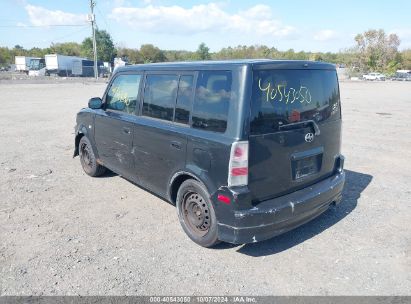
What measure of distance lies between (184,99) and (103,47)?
81498 mm

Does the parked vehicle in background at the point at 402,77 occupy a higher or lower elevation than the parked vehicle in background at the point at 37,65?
higher

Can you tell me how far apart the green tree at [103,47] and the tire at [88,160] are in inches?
3038

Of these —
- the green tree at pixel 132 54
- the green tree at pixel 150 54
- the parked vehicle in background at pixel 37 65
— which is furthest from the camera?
the green tree at pixel 150 54

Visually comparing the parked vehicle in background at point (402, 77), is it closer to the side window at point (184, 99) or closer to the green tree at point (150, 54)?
the green tree at point (150, 54)

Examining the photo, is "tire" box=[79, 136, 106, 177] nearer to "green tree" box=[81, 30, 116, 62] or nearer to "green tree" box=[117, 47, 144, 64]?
"green tree" box=[81, 30, 116, 62]

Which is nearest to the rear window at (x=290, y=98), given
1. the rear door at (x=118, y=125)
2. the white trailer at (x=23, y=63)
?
the rear door at (x=118, y=125)

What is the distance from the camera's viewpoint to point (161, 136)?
3.96 meters

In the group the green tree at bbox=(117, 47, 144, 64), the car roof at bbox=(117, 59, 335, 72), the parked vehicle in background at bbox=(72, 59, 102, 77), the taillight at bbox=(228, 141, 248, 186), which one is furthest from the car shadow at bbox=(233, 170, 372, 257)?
the green tree at bbox=(117, 47, 144, 64)

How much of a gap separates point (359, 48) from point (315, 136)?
84.0 metres

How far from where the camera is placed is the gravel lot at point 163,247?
3.09m

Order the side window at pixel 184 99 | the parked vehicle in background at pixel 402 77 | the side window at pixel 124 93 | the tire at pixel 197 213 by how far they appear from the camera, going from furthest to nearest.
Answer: the parked vehicle in background at pixel 402 77
the side window at pixel 124 93
the side window at pixel 184 99
the tire at pixel 197 213

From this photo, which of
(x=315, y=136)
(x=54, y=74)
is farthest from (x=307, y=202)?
(x=54, y=74)

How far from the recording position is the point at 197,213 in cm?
375

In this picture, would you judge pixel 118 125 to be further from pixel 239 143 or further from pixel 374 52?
pixel 374 52
